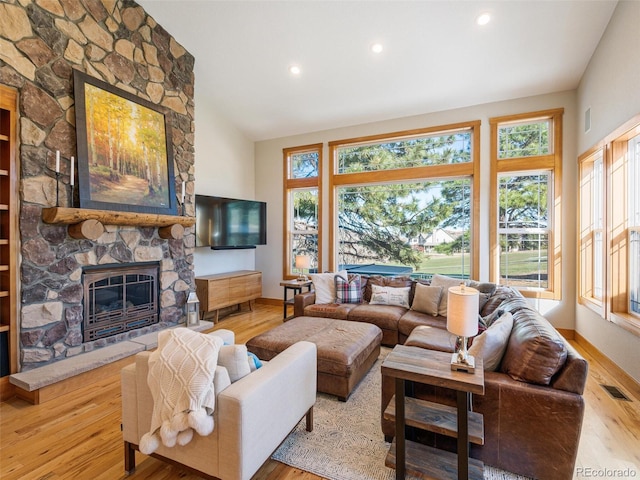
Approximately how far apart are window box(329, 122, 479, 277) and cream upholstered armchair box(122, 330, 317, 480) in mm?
3659

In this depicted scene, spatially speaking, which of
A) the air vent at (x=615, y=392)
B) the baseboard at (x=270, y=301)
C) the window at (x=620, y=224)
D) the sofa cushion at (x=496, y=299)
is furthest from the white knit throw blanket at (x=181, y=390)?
the baseboard at (x=270, y=301)

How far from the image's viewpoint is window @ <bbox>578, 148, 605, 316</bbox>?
371 centimetres

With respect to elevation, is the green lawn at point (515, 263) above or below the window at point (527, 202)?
below

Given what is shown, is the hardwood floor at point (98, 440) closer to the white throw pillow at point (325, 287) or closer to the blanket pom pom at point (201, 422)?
the blanket pom pom at point (201, 422)

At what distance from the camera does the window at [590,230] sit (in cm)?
371

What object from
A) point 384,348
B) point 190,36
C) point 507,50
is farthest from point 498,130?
point 190,36

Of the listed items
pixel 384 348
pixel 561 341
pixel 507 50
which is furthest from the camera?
pixel 384 348

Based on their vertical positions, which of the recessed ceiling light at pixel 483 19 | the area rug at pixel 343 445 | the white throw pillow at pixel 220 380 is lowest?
the area rug at pixel 343 445

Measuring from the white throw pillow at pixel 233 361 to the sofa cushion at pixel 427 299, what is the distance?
291cm

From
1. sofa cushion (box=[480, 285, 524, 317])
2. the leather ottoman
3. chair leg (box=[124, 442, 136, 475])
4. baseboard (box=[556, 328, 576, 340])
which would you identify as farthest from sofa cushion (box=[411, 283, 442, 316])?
chair leg (box=[124, 442, 136, 475])

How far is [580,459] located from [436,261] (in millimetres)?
3261

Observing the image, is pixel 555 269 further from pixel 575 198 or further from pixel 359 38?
pixel 359 38

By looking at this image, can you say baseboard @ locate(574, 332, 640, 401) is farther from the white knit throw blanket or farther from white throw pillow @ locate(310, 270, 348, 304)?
the white knit throw blanket

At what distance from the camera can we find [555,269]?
4250 mm
